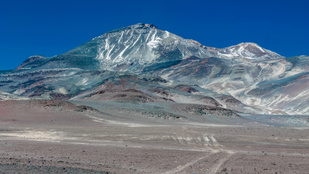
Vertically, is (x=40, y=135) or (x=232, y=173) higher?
(x=40, y=135)

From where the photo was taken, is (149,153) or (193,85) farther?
(193,85)

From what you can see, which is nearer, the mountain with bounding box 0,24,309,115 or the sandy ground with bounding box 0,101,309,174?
the sandy ground with bounding box 0,101,309,174

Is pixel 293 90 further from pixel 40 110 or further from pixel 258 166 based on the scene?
pixel 258 166

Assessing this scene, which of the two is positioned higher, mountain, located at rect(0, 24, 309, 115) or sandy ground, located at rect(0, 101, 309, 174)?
mountain, located at rect(0, 24, 309, 115)

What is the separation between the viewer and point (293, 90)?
11069cm

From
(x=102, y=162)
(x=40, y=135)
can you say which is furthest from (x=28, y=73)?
(x=102, y=162)

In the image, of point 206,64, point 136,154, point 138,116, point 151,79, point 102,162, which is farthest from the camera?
point 206,64

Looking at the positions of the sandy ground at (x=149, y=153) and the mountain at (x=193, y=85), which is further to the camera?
the mountain at (x=193, y=85)

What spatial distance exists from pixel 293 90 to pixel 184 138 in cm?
9131

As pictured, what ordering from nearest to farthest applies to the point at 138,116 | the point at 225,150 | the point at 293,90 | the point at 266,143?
the point at 225,150 < the point at 266,143 < the point at 138,116 < the point at 293,90

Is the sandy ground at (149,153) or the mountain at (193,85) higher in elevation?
the mountain at (193,85)

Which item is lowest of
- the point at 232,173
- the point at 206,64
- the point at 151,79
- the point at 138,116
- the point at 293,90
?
the point at 232,173

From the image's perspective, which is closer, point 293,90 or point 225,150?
point 225,150

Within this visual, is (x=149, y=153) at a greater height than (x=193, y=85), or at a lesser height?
lesser
